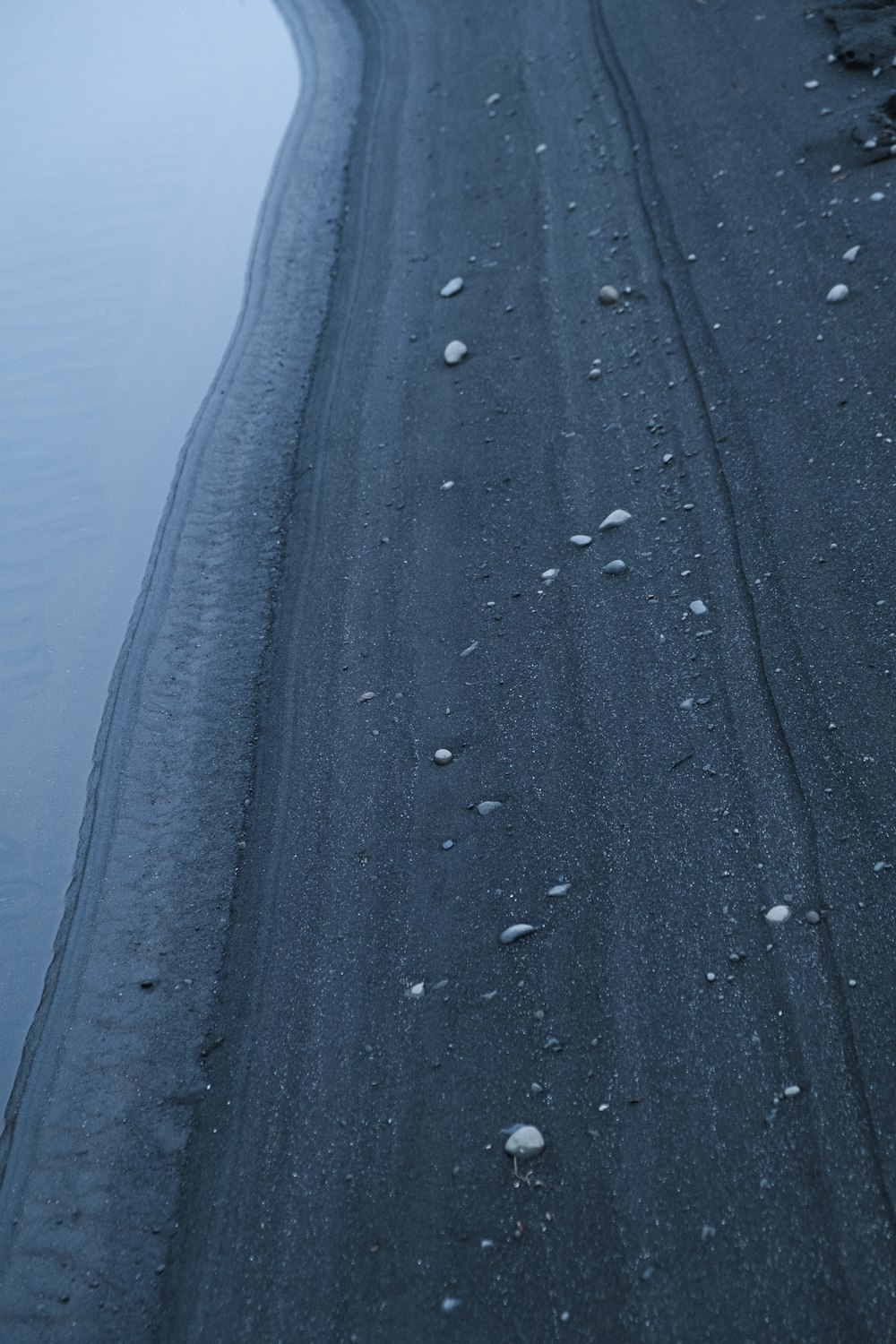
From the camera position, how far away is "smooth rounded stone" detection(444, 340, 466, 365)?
389 centimetres

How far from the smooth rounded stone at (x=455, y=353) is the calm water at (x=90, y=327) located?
3.62 feet

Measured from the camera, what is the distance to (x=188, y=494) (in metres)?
3.79

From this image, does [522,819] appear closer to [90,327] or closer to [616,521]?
[616,521]

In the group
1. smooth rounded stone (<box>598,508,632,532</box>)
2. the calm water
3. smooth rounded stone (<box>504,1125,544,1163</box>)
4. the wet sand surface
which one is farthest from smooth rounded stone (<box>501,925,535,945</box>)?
smooth rounded stone (<box>598,508,632,532</box>)

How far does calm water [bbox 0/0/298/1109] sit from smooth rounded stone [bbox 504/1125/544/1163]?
1208 millimetres

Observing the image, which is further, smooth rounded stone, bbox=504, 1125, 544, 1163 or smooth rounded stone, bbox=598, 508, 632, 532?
smooth rounded stone, bbox=598, 508, 632, 532

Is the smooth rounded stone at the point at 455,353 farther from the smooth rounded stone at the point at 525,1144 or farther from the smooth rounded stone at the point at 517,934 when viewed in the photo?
the smooth rounded stone at the point at 525,1144

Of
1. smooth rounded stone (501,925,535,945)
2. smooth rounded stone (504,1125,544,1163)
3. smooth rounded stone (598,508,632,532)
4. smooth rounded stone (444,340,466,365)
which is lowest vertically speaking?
smooth rounded stone (504,1125,544,1163)

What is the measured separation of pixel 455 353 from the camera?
389 centimetres

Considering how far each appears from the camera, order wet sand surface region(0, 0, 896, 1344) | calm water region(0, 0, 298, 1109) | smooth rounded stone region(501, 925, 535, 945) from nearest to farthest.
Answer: wet sand surface region(0, 0, 896, 1344) < smooth rounded stone region(501, 925, 535, 945) < calm water region(0, 0, 298, 1109)

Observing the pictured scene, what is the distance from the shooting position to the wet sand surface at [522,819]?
1.83 m

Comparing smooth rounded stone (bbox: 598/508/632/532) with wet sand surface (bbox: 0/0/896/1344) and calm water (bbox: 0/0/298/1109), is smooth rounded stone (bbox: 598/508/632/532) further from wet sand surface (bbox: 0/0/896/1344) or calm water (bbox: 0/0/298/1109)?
calm water (bbox: 0/0/298/1109)

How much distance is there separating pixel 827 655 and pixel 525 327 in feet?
6.52

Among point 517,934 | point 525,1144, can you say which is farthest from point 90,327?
point 525,1144
